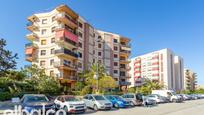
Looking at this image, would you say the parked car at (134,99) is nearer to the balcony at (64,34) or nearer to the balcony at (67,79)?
the balcony at (67,79)

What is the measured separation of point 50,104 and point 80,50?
4198 centimetres

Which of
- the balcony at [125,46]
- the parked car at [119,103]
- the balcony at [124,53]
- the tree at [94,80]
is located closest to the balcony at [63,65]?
the tree at [94,80]

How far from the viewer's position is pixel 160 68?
119875 millimetres

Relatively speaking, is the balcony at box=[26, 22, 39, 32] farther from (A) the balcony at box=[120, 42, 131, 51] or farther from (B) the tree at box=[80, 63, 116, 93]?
(A) the balcony at box=[120, 42, 131, 51]

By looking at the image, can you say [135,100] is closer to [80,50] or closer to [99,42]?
Result: [80,50]

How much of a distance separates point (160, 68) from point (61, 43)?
7097 cm

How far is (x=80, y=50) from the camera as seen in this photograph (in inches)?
2505

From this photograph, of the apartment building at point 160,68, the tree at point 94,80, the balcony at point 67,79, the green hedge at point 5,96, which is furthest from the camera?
the apartment building at point 160,68

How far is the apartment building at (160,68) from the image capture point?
118 meters

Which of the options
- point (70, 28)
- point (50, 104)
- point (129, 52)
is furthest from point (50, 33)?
point (50, 104)

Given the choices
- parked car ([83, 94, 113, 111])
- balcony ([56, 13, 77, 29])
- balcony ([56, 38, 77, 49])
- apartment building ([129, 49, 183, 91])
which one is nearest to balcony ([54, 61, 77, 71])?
balcony ([56, 38, 77, 49])

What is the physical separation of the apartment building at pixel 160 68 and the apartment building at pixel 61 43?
50.5 meters

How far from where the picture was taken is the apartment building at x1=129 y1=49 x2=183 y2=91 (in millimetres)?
117875

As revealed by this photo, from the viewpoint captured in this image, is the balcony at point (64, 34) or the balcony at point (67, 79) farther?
the balcony at point (67, 79)
